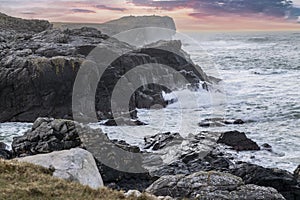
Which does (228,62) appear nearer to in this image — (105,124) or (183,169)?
(105,124)

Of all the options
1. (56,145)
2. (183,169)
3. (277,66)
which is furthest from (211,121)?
(277,66)

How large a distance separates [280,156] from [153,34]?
8522cm

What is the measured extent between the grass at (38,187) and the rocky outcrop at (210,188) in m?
2.13

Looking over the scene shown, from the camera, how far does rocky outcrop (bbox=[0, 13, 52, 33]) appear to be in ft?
265

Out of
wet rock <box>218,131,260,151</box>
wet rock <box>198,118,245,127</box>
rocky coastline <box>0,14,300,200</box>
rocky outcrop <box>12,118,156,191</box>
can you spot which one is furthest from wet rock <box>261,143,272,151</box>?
rocky outcrop <box>12,118,156,191</box>

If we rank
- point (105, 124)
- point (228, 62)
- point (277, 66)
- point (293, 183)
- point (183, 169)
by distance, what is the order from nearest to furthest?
point (293, 183) < point (183, 169) < point (105, 124) < point (277, 66) < point (228, 62)

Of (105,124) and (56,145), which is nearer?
(56,145)

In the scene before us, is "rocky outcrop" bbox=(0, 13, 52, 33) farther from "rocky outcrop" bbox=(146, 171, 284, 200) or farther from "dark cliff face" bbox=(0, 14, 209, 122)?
"rocky outcrop" bbox=(146, 171, 284, 200)

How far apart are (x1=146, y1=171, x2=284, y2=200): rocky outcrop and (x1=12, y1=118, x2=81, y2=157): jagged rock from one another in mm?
8996

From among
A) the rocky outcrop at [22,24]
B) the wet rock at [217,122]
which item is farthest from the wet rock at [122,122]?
the rocky outcrop at [22,24]

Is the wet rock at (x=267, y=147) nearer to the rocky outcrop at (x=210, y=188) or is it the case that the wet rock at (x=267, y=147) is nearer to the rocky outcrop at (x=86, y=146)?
the rocky outcrop at (x=86, y=146)

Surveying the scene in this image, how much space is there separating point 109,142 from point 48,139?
3220 millimetres

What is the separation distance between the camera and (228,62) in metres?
84.9

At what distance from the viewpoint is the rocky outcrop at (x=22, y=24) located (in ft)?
265
